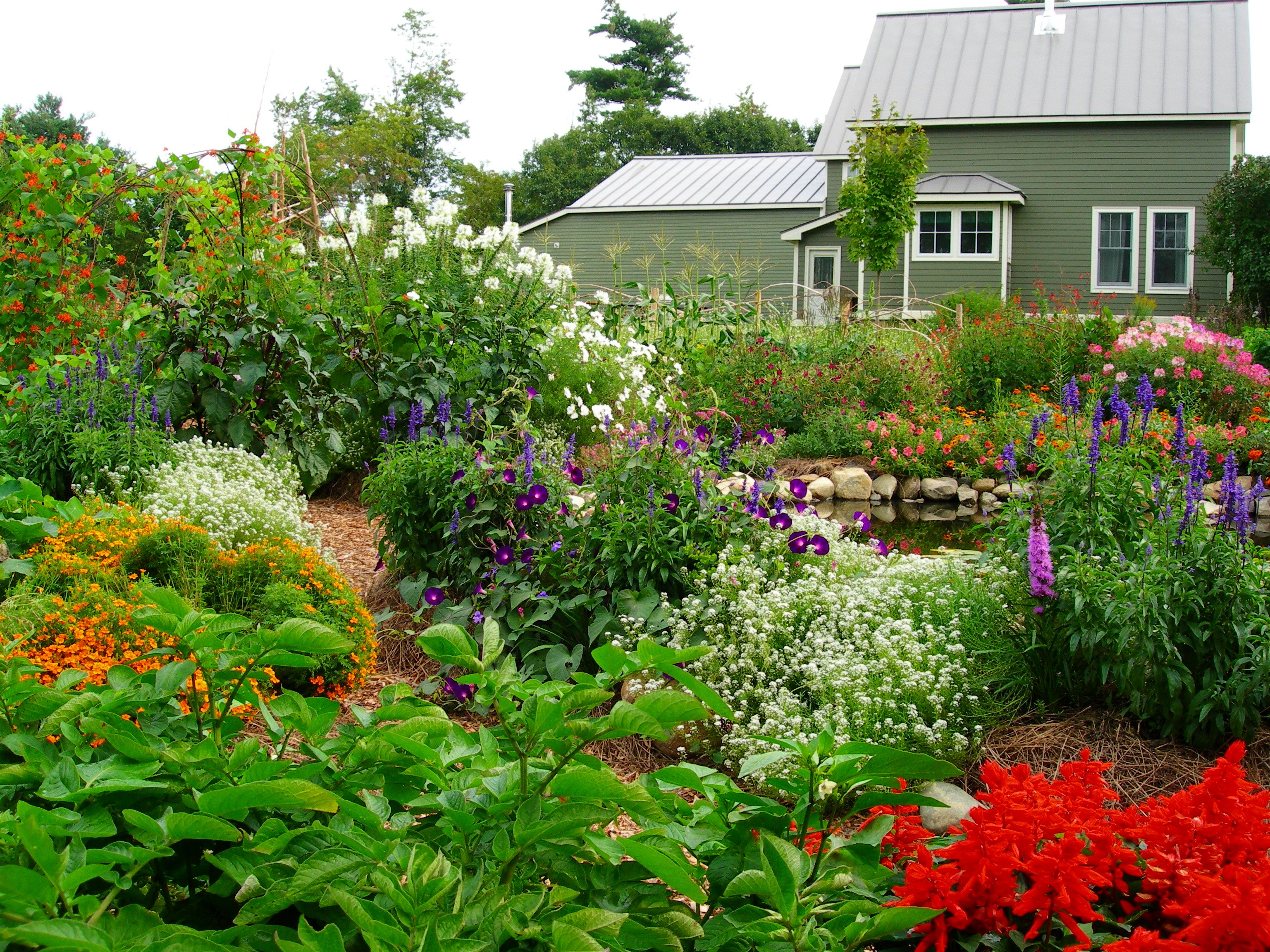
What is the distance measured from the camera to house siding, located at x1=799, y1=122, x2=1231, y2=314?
60.7 feet

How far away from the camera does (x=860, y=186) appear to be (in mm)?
16391

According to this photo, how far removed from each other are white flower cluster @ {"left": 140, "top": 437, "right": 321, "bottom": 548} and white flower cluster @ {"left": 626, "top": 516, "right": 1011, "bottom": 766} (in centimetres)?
188

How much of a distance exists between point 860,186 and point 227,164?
487 inches

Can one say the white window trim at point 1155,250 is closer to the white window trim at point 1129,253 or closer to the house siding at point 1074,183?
the house siding at point 1074,183

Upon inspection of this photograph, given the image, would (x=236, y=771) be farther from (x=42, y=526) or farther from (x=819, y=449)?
(x=819, y=449)

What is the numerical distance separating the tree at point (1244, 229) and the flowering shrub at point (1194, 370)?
8.47 metres

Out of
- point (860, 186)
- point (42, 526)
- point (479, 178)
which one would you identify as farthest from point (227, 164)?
point (479, 178)

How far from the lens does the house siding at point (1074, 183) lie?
18.5 m

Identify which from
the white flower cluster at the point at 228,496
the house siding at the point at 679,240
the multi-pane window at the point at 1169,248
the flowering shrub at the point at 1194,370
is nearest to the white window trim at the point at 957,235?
the multi-pane window at the point at 1169,248

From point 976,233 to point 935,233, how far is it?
2.55ft

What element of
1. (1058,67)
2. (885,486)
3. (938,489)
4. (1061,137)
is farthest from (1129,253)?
(885,486)

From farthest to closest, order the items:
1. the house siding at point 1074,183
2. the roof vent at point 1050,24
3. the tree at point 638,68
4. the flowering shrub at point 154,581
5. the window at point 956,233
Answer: the tree at point 638,68
the roof vent at point 1050,24
the window at point 956,233
the house siding at point 1074,183
the flowering shrub at point 154,581

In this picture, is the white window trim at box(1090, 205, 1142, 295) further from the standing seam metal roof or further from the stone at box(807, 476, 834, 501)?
the stone at box(807, 476, 834, 501)

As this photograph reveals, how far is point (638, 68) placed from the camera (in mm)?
38688
